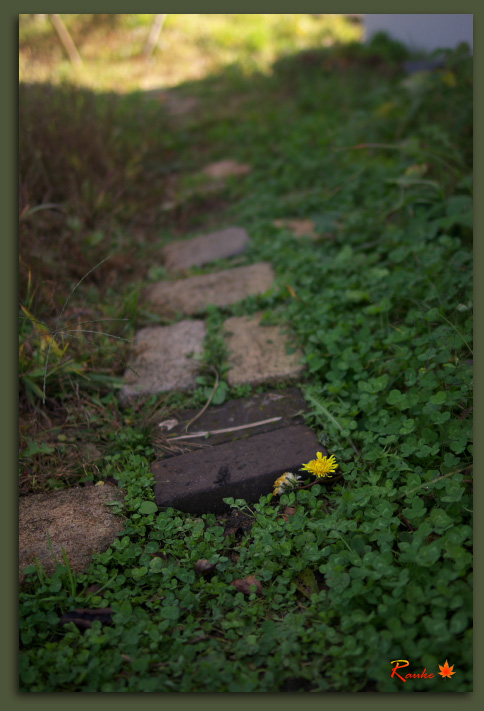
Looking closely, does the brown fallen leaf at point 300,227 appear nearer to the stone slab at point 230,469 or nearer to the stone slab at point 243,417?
the stone slab at point 243,417

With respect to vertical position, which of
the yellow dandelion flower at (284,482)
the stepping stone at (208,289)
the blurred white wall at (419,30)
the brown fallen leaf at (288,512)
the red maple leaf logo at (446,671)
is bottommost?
the red maple leaf logo at (446,671)

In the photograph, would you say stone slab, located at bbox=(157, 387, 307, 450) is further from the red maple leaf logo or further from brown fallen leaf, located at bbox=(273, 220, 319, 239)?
brown fallen leaf, located at bbox=(273, 220, 319, 239)

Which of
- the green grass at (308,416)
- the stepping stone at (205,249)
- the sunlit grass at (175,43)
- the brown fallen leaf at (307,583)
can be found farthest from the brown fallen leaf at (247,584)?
the sunlit grass at (175,43)

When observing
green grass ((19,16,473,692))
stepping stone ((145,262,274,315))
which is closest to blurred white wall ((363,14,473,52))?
green grass ((19,16,473,692))

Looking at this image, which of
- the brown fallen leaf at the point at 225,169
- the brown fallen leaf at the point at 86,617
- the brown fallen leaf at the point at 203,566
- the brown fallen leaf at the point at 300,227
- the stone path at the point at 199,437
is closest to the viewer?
the brown fallen leaf at the point at 86,617

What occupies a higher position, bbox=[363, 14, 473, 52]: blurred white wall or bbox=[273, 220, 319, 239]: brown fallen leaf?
bbox=[363, 14, 473, 52]: blurred white wall

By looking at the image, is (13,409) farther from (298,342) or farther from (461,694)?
(461,694)

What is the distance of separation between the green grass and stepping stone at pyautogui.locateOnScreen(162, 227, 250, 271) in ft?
0.44

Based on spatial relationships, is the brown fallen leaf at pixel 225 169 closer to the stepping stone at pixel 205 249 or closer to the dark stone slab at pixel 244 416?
the stepping stone at pixel 205 249

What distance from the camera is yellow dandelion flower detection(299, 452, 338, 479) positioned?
5.56 feet

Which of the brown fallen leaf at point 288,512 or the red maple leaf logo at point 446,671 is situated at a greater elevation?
the brown fallen leaf at point 288,512

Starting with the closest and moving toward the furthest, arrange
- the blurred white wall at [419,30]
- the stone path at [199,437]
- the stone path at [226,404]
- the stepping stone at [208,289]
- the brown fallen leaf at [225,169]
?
the stone path at [199,437], the stone path at [226,404], the stepping stone at [208,289], the blurred white wall at [419,30], the brown fallen leaf at [225,169]

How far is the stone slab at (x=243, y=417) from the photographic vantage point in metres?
2.00

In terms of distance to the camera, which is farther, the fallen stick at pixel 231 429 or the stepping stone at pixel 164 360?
the stepping stone at pixel 164 360
